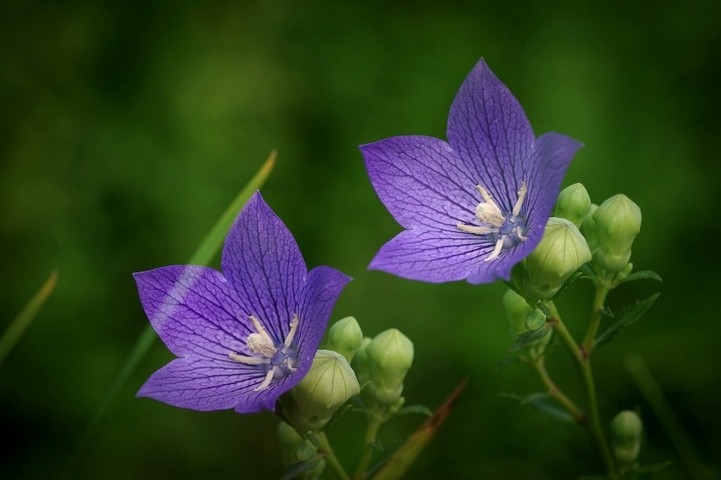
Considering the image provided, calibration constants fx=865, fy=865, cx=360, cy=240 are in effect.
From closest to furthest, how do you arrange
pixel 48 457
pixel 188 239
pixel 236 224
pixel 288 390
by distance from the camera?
pixel 288 390, pixel 236 224, pixel 48 457, pixel 188 239

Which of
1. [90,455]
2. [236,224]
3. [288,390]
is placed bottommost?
[90,455]

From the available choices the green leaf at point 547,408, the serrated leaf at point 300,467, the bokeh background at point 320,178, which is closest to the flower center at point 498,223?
the green leaf at point 547,408

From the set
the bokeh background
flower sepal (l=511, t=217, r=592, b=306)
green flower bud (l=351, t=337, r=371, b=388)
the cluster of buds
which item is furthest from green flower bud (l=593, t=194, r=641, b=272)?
the bokeh background

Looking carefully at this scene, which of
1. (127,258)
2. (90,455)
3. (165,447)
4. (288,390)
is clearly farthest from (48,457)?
(288,390)

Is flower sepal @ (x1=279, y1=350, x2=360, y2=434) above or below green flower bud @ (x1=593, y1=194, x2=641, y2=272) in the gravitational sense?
below

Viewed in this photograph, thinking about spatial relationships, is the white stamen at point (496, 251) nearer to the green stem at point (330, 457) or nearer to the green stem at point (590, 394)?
the green stem at point (590, 394)

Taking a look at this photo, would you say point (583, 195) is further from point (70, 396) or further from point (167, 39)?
point (167, 39)

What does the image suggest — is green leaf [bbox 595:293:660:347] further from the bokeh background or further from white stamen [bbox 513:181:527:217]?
the bokeh background
